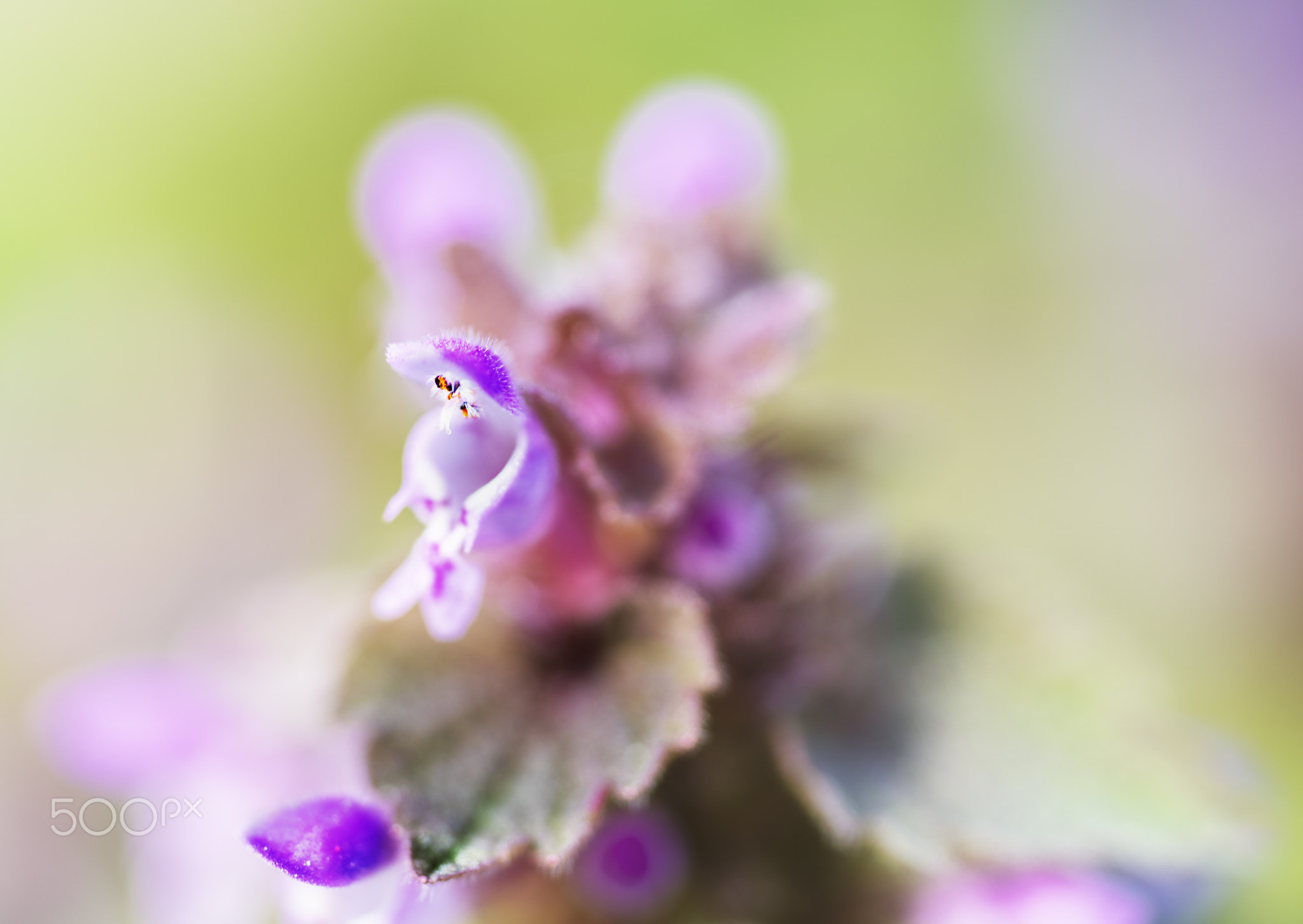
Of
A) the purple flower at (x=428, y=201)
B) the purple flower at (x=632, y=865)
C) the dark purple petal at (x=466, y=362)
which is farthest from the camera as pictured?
the purple flower at (x=428, y=201)

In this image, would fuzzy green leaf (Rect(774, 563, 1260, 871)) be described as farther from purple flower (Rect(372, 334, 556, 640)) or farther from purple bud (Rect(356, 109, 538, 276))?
purple bud (Rect(356, 109, 538, 276))

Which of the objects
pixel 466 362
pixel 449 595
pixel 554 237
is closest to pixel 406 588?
pixel 449 595

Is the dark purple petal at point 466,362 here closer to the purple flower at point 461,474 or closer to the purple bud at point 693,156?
the purple flower at point 461,474

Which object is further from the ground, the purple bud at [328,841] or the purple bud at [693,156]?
the purple bud at [693,156]

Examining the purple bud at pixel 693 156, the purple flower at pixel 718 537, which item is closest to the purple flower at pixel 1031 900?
the purple flower at pixel 718 537

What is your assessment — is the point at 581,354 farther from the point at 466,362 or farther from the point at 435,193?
the point at 435,193

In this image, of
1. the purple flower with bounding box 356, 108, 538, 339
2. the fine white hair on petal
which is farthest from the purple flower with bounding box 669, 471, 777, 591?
the purple flower with bounding box 356, 108, 538, 339
